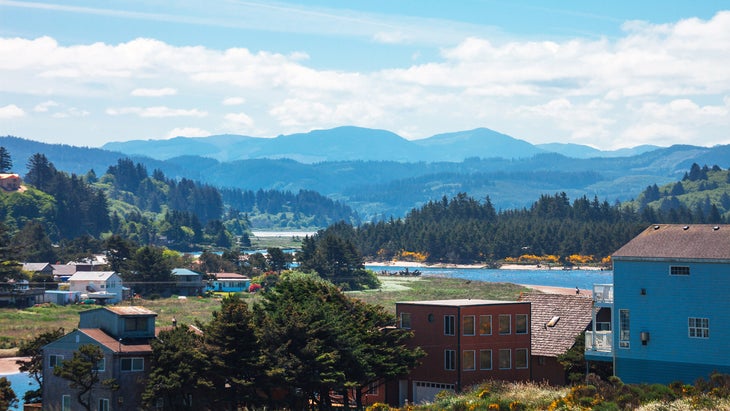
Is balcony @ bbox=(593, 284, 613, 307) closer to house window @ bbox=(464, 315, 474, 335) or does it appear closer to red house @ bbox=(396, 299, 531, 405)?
red house @ bbox=(396, 299, 531, 405)

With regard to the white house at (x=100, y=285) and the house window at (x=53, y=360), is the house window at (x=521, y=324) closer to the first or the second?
the house window at (x=53, y=360)

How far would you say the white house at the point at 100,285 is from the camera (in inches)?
4414

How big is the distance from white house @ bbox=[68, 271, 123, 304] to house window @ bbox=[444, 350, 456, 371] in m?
67.1

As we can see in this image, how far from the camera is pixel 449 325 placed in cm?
5109

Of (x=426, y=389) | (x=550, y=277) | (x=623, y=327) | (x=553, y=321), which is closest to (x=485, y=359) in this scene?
(x=426, y=389)

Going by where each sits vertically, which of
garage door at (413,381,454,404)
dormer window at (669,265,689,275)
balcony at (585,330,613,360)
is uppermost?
dormer window at (669,265,689,275)

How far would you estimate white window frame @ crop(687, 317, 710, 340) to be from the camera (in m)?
42.3

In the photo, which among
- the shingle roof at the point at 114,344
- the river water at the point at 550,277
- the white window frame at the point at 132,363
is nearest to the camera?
the white window frame at the point at 132,363

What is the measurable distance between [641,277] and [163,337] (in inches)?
824

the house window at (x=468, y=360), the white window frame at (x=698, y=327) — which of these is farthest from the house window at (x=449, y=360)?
the white window frame at (x=698, y=327)

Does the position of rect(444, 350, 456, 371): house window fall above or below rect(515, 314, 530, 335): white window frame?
below

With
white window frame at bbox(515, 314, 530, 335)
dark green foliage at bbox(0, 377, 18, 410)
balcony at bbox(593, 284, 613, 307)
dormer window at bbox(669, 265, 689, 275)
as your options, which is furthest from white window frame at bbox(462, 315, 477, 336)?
dark green foliage at bbox(0, 377, 18, 410)

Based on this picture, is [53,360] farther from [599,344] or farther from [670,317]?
[670,317]

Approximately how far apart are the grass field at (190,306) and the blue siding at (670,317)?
35.8m
